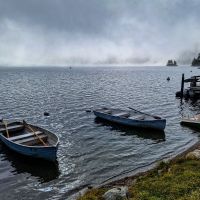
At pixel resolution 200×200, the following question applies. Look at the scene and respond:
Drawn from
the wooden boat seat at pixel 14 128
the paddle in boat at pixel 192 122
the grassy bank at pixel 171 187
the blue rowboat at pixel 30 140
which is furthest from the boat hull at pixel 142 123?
the grassy bank at pixel 171 187

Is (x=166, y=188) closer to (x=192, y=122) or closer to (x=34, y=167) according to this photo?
(x=34, y=167)

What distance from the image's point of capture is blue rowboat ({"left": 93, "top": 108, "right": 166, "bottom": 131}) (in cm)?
3381

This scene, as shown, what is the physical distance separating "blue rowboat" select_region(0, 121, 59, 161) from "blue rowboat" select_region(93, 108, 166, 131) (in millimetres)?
11658

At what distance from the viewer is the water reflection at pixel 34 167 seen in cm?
2197

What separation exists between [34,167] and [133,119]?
15.3 m

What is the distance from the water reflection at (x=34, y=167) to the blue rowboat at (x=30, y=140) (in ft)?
2.00

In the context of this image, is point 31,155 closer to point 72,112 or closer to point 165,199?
point 165,199

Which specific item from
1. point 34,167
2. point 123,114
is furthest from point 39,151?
point 123,114

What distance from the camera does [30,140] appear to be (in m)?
25.6

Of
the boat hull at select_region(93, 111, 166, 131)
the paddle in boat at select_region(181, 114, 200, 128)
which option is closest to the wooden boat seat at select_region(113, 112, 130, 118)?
the boat hull at select_region(93, 111, 166, 131)

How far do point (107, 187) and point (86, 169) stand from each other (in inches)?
203

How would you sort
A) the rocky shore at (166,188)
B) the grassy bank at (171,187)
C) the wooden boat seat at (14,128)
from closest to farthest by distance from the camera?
the grassy bank at (171,187), the rocky shore at (166,188), the wooden boat seat at (14,128)

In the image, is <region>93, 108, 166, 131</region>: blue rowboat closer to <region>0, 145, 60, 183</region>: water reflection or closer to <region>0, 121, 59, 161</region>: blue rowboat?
<region>0, 121, 59, 161</region>: blue rowboat

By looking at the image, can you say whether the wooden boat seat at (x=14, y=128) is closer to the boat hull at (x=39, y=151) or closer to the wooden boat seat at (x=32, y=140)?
the wooden boat seat at (x=32, y=140)
